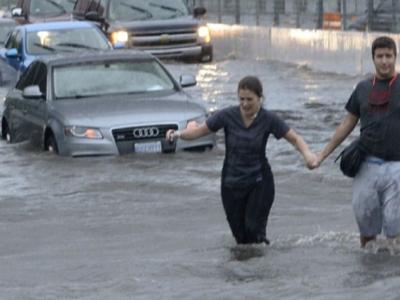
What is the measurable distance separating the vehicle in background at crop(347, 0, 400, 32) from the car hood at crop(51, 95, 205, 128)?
1299 centimetres

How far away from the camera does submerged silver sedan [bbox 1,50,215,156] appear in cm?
1645

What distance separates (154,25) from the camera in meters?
33.5

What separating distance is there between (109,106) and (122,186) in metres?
1.88

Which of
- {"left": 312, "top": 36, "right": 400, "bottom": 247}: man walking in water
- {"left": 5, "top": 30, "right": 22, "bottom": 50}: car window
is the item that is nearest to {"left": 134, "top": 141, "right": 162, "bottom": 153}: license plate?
{"left": 312, "top": 36, "right": 400, "bottom": 247}: man walking in water

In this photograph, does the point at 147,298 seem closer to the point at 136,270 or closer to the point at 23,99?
the point at 136,270

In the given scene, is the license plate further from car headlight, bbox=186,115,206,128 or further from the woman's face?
the woman's face

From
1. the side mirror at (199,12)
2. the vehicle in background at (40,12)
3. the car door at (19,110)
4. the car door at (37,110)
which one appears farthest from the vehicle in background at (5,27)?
the car door at (37,110)

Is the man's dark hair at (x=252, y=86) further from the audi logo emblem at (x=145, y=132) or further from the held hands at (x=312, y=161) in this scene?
the audi logo emblem at (x=145, y=132)

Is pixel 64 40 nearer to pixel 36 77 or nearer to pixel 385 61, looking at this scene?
pixel 36 77

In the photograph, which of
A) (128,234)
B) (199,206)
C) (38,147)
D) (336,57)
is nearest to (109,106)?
(38,147)

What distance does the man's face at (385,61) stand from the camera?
9.63 m

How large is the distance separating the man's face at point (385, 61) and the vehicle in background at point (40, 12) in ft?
78.5

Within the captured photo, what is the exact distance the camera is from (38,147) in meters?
18.0

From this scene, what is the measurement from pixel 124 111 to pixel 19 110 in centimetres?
276
